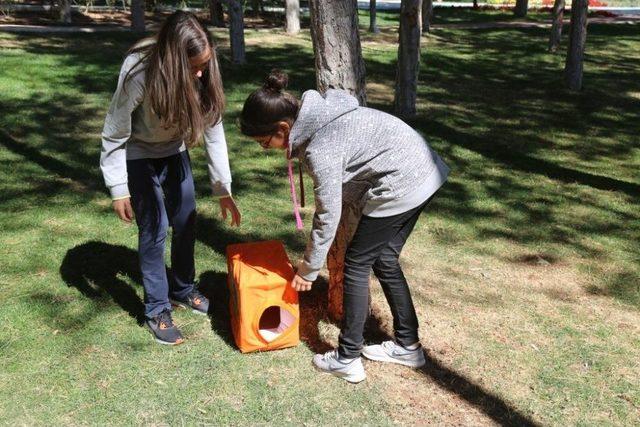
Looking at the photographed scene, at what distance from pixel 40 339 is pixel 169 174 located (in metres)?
1.16

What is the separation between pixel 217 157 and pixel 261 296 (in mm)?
781

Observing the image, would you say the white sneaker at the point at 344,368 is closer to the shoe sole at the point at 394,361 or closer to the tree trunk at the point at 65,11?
the shoe sole at the point at 394,361

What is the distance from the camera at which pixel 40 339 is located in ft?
11.8

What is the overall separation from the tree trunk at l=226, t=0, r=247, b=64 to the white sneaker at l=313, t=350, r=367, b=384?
845 centimetres

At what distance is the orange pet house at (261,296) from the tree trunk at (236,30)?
7889mm

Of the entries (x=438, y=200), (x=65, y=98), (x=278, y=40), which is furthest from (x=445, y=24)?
(x=438, y=200)

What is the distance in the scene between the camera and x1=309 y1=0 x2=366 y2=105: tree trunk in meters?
3.67

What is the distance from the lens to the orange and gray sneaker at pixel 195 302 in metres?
3.89

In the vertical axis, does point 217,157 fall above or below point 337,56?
below

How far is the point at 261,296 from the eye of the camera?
11.0 ft

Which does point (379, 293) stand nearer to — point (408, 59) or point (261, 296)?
point (261, 296)

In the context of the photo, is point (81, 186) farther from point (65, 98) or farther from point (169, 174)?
point (65, 98)

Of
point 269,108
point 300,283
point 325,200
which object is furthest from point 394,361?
point 269,108

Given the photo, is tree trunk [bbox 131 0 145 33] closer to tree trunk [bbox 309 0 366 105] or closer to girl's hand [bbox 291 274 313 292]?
tree trunk [bbox 309 0 366 105]
